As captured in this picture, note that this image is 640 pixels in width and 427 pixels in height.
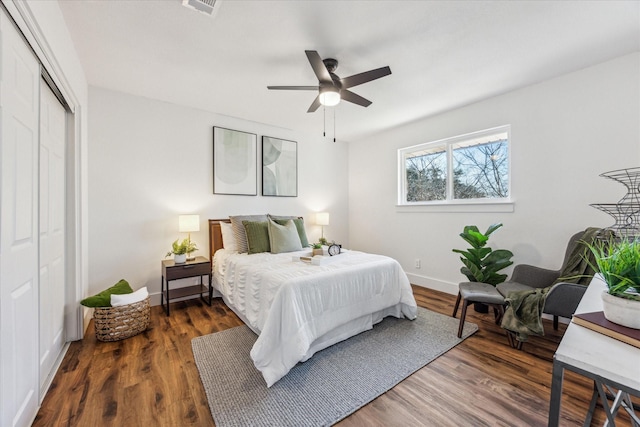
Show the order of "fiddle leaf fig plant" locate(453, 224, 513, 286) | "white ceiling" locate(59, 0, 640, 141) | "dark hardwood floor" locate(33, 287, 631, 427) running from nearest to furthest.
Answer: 1. "dark hardwood floor" locate(33, 287, 631, 427)
2. "white ceiling" locate(59, 0, 640, 141)
3. "fiddle leaf fig plant" locate(453, 224, 513, 286)

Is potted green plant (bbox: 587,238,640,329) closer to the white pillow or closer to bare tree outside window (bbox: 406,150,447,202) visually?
bare tree outside window (bbox: 406,150,447,202)

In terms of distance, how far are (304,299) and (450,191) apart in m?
2.79

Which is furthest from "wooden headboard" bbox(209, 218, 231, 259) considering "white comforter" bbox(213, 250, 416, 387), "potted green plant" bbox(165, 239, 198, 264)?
"white comforter" bbox(213, 250, 416, 387)

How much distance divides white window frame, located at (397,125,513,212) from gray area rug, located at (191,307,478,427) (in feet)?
4.95

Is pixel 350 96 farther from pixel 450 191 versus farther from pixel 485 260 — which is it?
pixel 485 260

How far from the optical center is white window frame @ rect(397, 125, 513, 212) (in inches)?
123

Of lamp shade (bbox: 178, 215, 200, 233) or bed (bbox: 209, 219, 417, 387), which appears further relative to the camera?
lamp shade (bbox: 178, 215, 200, 233)

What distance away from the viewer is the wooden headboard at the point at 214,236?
3.55 meters

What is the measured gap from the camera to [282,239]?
3244 mm

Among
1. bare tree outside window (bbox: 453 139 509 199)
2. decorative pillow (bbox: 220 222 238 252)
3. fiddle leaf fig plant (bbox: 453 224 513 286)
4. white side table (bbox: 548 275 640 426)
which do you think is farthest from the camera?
decorative pillow (bbox: 220 222 238 252)

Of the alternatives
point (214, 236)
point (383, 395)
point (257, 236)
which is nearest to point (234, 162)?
point (214, 236)

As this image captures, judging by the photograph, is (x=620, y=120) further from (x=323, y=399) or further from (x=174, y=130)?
(x=174, y=130)

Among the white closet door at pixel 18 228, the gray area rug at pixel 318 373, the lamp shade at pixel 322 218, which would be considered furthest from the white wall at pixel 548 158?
the white closet door at pixel 18 228

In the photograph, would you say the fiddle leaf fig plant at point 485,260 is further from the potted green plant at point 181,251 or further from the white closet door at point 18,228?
the white closet door at point 18,228
